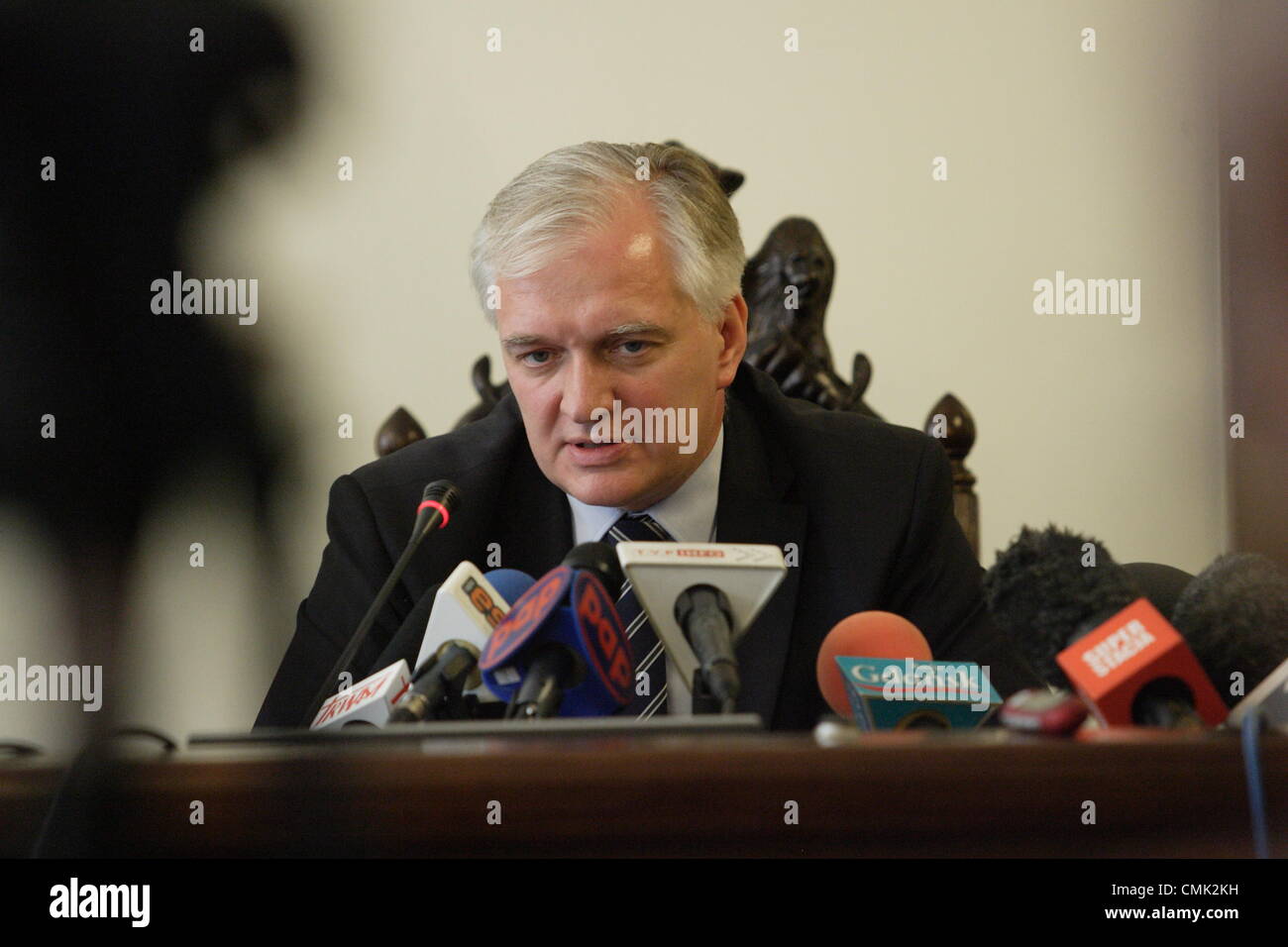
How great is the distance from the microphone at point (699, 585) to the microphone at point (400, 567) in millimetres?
220

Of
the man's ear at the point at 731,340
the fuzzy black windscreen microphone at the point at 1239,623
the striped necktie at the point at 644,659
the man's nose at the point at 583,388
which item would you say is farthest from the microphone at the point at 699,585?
the man's ear at the point at 731,340

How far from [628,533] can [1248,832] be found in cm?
101

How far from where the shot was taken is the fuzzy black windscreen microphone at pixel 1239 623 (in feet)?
3.34

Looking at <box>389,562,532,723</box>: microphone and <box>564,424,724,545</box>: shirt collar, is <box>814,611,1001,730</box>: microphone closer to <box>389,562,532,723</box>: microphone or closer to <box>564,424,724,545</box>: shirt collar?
<box>389,562,532,723</box>: microphone

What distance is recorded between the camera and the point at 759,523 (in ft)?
5.53

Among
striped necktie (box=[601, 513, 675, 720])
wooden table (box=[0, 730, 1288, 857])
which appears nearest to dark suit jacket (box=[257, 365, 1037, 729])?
striped necktie (box=[601, 513, 675, 720])

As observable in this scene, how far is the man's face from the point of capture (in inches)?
62.8

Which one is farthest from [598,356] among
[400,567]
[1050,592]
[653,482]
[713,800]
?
[713,800]

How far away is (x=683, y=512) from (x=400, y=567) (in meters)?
0.65

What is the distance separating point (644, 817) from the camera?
687 millimetres

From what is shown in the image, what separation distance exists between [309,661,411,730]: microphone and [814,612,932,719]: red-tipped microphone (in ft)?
1.11

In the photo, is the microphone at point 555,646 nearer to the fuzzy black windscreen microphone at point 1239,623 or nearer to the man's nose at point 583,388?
the fuzzy black windscreen microphone at point 1239,623

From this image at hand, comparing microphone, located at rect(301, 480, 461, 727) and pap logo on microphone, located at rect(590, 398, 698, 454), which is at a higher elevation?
pap logo on microphone, located at rect(590, 398, 698, 454)

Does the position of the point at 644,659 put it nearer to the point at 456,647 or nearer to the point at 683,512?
the point at 683,512
